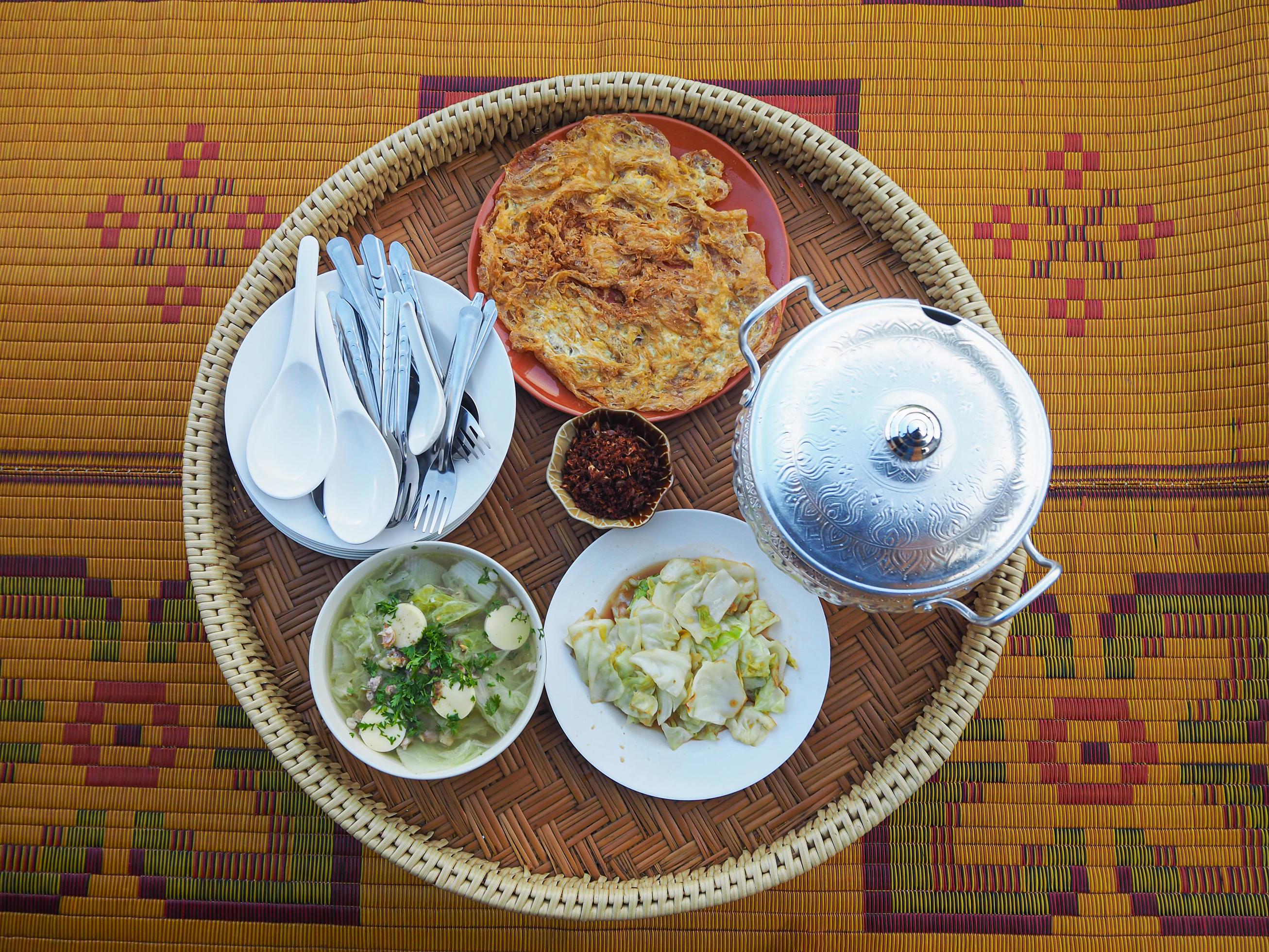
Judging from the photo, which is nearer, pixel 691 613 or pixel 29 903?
pixel 691 613

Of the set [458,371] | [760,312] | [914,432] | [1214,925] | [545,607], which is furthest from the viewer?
[1214,925]

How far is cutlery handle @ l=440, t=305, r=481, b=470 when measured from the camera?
1.75 metres

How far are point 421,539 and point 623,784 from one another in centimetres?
70

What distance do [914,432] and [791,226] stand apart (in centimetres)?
95

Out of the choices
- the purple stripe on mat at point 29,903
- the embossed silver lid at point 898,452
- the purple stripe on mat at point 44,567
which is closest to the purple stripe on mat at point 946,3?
the embossed silver lid at point 898,452

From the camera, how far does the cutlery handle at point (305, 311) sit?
1.74 meters

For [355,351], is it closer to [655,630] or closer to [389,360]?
[389,360]

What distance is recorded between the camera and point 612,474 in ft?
5.77

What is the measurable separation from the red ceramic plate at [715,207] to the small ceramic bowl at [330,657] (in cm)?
42

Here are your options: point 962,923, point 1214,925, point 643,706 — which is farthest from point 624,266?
point 1214,925

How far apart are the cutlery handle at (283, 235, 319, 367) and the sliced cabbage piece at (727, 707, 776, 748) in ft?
3.95

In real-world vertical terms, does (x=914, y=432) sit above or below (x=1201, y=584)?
above

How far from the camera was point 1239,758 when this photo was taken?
2248mm

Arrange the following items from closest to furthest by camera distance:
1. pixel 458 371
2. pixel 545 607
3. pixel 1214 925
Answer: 1. pixel 458 371
2. pixel 545 607
3. pixel 1214 925
